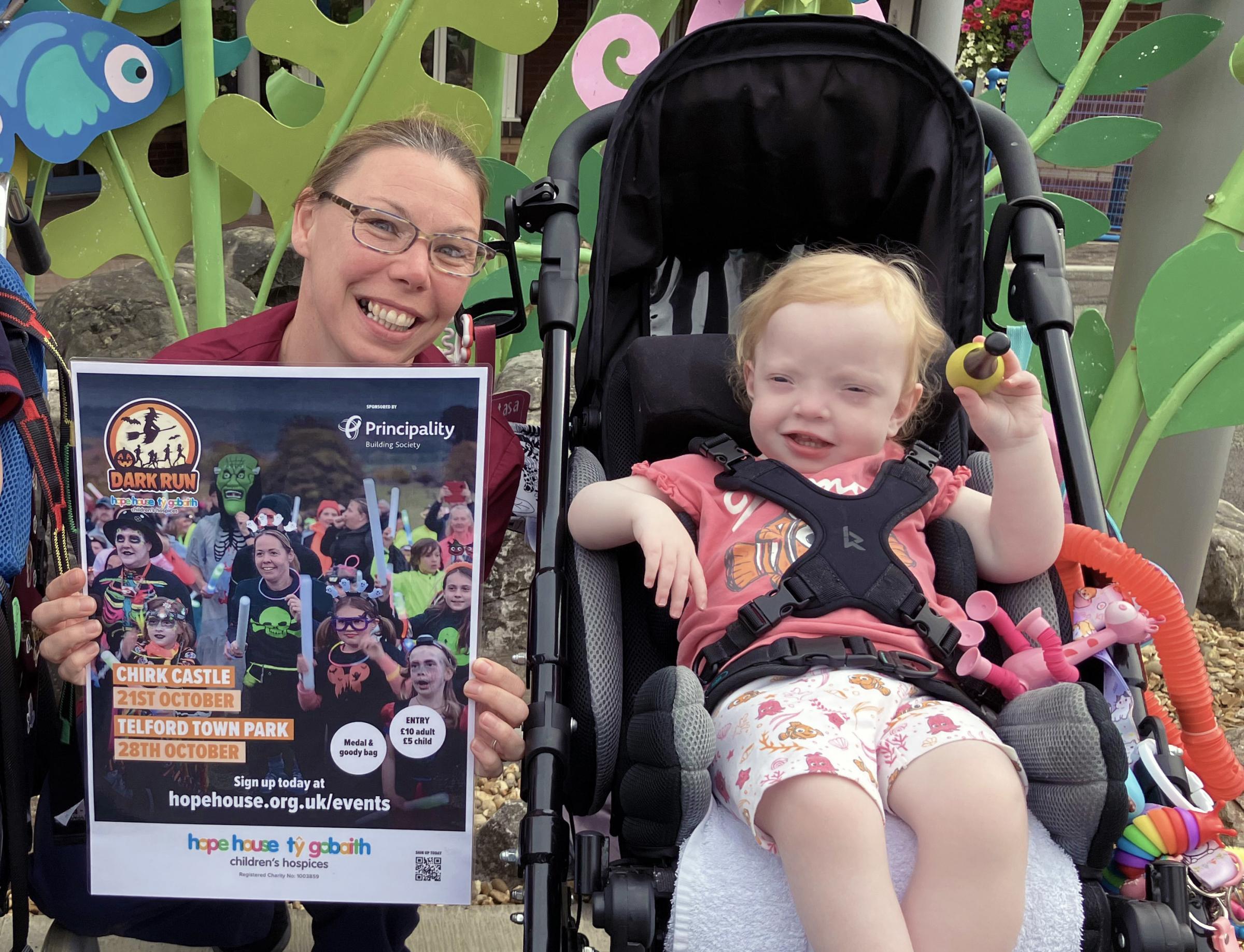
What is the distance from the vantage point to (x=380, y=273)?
6.01ft

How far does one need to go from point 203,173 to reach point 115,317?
1.49 m

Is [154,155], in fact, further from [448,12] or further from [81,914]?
[81,914]

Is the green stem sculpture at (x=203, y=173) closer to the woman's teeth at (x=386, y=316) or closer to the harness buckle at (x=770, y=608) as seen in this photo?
the woman's teeth at (x=386, y=316)

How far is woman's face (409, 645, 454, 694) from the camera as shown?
154 cm

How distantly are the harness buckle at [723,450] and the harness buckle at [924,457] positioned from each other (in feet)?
0.99

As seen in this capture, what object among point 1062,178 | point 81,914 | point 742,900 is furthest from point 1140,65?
point 1062,178

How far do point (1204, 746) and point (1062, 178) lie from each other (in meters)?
11.7

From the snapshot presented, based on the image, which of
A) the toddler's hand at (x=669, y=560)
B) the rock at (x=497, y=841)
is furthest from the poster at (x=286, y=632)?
the rock at (x=497, y=841)

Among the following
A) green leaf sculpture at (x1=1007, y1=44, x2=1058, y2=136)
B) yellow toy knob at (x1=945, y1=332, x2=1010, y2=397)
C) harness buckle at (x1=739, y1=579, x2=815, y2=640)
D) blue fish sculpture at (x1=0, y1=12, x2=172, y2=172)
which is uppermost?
green leaf sculpture at (x1=1007, y1=44, x2=1058, y2=136)

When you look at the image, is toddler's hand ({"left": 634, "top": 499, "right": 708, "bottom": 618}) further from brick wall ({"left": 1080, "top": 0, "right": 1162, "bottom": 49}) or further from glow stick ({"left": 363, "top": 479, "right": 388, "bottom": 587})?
brick wall ({"left": 1080, "top": 0, "right": 1162, "bottom": 49})

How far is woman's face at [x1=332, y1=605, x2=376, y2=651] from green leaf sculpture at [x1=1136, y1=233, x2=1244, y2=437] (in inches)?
109

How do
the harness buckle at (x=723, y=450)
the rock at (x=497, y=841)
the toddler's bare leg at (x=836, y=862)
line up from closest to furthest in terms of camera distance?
the toddler's bare leg at (x=836, y=862)
the harness buckle at (x=723, y=450)
the rock at (x=497, y=841)

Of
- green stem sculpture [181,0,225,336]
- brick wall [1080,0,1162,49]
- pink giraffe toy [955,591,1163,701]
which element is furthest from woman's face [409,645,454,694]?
brick wall [1080,0,1162,49]

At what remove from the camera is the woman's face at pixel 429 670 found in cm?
154
